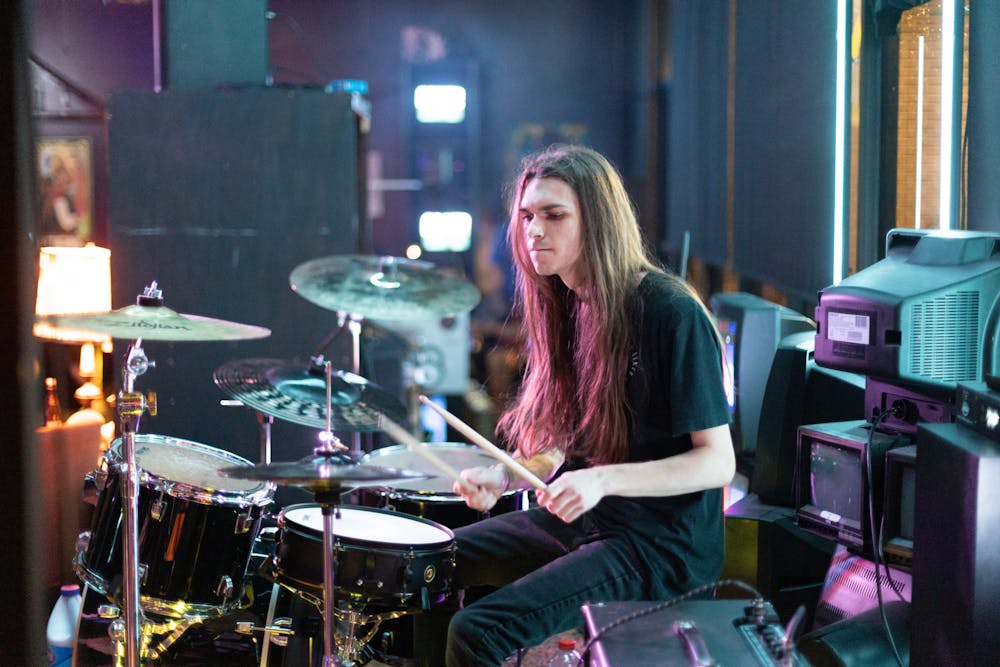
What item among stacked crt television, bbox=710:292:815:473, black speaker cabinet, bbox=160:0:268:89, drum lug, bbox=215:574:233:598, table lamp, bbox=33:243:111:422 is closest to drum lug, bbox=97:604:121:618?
drum lug, bbox=215:574:233:598

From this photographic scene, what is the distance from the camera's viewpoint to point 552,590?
2.03 metres

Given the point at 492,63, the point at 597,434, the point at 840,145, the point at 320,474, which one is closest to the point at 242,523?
the point at 320,474

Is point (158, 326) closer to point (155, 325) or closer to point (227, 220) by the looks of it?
point (155, 325)

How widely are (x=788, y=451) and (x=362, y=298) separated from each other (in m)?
1.33

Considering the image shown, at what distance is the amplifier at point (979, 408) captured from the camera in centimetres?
161

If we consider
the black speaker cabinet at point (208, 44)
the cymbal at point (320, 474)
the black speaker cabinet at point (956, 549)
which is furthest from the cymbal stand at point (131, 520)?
the black speaker cabinet at point (208, 44)

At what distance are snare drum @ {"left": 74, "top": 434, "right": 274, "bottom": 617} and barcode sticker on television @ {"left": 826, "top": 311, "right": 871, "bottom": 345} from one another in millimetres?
1380

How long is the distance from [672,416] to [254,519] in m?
1.06

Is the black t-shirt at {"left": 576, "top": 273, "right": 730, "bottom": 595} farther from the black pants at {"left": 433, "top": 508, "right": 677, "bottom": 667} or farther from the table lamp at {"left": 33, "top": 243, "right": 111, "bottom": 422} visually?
the table lamp at {"left": 33, "top": 243, "right": 111, "bottom": 422}

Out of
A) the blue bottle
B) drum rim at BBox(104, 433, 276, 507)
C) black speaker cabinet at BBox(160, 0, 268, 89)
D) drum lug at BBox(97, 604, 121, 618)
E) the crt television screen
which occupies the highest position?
black speaker cabinet at BBox(160, 0, 268, 89)

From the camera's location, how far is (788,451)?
9.48 ft

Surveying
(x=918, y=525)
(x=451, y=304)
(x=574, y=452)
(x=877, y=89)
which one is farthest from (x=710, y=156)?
(x=918, y=525)

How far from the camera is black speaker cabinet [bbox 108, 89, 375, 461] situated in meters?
3.69

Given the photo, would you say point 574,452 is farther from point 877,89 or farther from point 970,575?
point 877,89
